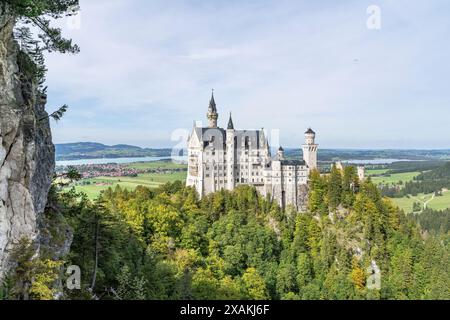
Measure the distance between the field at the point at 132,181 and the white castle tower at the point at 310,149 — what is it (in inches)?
985

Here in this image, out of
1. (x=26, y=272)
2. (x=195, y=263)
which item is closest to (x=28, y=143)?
(x=26, y=272)

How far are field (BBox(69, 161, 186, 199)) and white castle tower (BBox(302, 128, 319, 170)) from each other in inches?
985

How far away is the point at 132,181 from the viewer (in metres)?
86.2

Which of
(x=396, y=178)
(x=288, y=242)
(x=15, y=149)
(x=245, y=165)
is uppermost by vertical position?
(x=15, y=149)

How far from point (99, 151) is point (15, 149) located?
301 feet

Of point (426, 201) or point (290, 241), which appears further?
point (426, 201)

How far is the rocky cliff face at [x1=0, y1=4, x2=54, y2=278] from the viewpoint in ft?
51.1

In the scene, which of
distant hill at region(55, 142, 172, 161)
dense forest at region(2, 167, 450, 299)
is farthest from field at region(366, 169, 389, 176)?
dense forest at region(2, 167, 450, 299)

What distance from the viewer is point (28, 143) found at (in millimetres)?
17000

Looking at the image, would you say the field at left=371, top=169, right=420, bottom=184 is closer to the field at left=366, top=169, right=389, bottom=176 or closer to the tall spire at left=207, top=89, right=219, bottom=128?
the field at left=366, top=169, right=389, bottom=176

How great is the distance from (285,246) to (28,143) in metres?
53.5

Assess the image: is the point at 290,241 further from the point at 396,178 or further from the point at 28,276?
the point at 396,178

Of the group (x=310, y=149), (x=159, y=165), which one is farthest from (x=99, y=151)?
(x=310, y=149)
